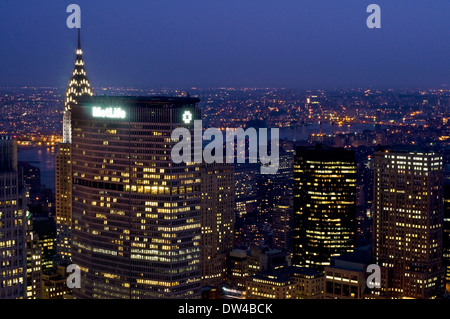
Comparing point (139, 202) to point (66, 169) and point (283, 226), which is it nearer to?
point (66, 169)

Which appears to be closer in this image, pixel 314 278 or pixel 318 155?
pixel 314 278

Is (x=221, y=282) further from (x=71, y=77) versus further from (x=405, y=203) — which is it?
(x=71, y=77)

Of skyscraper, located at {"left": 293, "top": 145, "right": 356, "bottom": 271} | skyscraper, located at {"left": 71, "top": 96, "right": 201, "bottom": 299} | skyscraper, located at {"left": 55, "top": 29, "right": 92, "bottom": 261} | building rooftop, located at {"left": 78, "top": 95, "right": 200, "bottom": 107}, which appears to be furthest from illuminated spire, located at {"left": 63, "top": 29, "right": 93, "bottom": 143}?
skyscraper, located at {"left": 293, "top": 145, "right": 356, "bottom": 271}

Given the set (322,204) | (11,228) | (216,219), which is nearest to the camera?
(11,228)

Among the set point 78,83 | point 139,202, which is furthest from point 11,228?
point 78,83
